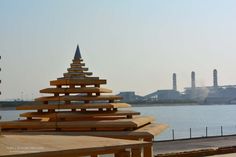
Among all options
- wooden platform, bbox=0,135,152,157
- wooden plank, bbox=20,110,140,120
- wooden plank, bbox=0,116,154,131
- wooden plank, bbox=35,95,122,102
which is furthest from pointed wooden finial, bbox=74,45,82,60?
wooden platform, bbox=0,135,152,157

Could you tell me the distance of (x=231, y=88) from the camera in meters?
193

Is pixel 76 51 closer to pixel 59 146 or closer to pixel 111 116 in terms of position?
pixel 111 116

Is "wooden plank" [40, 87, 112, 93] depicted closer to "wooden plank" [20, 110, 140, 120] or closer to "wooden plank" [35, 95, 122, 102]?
"wooden plank" [35, 95, 122, 102]

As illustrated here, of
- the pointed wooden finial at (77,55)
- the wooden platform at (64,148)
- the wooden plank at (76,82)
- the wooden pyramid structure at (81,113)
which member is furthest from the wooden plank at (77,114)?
the wooden platform at (64,148)

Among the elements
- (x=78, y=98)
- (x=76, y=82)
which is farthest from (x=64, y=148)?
(x=76, y=82)

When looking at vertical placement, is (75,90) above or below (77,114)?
above

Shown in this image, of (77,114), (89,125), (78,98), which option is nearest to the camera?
(89,125)

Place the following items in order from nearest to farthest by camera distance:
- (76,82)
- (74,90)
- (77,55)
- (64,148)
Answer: (64,148) < (74,90) < (76,82) < (77,55)

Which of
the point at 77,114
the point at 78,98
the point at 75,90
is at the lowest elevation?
the point at 77,114

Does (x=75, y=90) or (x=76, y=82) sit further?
(x=76, y=82)

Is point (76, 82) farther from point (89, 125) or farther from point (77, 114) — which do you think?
point (89, 125)

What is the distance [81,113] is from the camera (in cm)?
1703

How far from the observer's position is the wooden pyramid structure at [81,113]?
15641mm

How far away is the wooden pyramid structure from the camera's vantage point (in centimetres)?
1564
